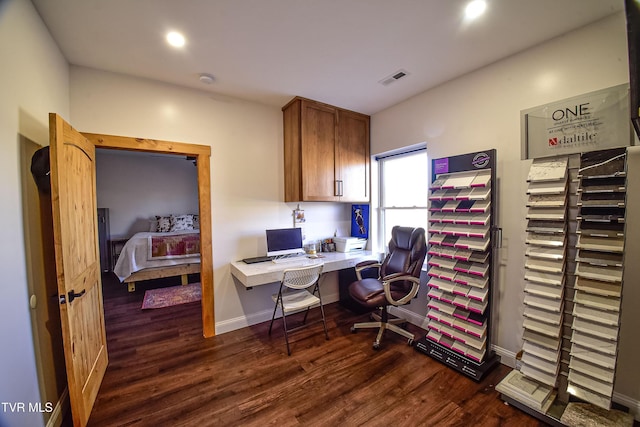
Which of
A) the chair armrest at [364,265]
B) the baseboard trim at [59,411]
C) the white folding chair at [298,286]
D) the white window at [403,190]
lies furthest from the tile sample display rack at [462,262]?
the baseboard trim at [59,411]

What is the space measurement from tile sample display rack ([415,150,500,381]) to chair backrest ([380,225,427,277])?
0.20 meters

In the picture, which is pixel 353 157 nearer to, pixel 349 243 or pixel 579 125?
pixel 349 243

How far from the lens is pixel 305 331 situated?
2957 millimetres

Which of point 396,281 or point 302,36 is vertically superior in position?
point 302,36

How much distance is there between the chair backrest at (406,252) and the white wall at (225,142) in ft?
3.72

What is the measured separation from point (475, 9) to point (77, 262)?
10.4ft

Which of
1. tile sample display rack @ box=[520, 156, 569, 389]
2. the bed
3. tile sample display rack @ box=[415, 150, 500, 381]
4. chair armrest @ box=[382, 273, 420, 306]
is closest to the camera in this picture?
tile sample display rack @ box=[520, 156, 569, 389]

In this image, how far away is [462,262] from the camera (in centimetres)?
236

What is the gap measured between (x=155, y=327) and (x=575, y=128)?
4459 millimetres

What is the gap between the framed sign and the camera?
1587 mm

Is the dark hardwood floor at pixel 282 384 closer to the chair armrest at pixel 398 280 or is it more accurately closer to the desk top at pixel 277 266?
the chair armrest at pixel 398 280

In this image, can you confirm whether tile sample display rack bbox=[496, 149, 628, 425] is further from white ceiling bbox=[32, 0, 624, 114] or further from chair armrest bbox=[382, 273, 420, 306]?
white ceiling bbox=[32, 0, 624, 114]

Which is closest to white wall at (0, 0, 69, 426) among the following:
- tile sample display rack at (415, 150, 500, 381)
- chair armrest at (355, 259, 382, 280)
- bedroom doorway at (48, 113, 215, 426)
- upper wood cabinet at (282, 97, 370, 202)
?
bedroom doorway at (48, 113, 215, 426)

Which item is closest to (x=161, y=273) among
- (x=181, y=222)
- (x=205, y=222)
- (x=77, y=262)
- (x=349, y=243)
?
(x=181, y=222)
